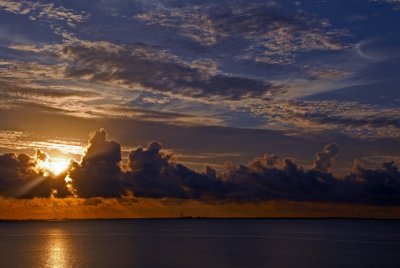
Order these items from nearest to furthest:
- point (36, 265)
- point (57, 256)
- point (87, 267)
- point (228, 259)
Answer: point (87, 267)
point (36, 265)
point (228, 259)
point (57, 256)

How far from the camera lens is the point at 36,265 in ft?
510

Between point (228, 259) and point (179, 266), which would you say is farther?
point (228, 259)

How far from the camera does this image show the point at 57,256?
18500 cm

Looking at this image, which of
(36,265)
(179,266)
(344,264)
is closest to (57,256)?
(36,265)

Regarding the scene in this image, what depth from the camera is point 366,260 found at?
554 ft

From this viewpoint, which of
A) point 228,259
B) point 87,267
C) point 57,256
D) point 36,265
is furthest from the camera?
point 57,256

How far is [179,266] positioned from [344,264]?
45137mm

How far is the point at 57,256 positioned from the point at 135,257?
28.6 meters

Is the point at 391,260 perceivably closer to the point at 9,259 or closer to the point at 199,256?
the point at 199,256

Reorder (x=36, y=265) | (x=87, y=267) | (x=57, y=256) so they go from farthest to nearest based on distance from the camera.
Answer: (x=57, y=256) < (x=36, y=265) < (x=87, y=267)

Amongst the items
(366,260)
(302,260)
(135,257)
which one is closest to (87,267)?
(135,257)

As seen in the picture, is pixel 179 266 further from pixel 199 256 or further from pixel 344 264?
pixel 344 264

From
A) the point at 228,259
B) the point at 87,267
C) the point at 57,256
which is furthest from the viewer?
the point at 57,256

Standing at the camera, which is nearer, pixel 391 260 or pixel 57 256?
pixel 391 260
